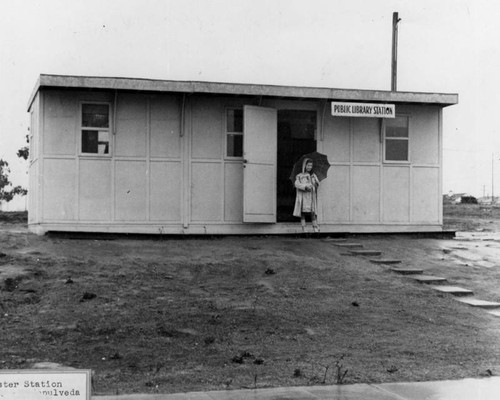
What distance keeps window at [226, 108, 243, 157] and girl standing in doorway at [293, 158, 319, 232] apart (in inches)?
67.7

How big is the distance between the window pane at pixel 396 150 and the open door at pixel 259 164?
3.26 metres

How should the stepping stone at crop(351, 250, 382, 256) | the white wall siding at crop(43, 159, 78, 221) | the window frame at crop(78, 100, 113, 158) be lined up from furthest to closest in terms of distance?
the window frame at crop(78, 100, 113, 158)
the white wall siding at crop(43, 159, 78, 221)
the stepping stone at crop(351, 250, 382, 256)

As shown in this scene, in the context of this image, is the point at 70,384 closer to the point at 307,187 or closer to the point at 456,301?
the point at 456,301

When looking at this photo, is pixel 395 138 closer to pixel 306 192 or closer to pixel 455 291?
pixel 306 192

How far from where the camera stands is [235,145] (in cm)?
1806

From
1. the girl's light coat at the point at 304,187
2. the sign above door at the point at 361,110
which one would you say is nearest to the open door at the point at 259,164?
the girl's light coat at the point at 304,187

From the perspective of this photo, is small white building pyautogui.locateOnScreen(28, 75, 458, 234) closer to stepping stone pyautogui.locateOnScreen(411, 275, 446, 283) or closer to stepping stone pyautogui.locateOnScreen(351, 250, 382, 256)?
stepping stone pyautogui.locateOnScreen(351, 250, 382, 256)

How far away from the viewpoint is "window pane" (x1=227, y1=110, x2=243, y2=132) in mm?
18078

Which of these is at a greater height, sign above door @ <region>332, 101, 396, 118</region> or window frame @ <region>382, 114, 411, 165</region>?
sign above door @ <region>332, 101, 396, 118</region>

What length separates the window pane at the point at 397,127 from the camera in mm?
19094

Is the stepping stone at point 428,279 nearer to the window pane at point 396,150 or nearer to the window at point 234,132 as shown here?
the window pane at point 396,150

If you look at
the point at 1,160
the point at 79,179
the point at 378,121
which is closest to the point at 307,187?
the point at 378,121

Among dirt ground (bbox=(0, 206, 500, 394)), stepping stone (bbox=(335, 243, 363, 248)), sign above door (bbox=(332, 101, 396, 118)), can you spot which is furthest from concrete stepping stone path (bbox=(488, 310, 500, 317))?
sign above door (bbox=(332, 101, 396, 118))

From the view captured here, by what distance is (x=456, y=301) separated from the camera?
12.2 metres
